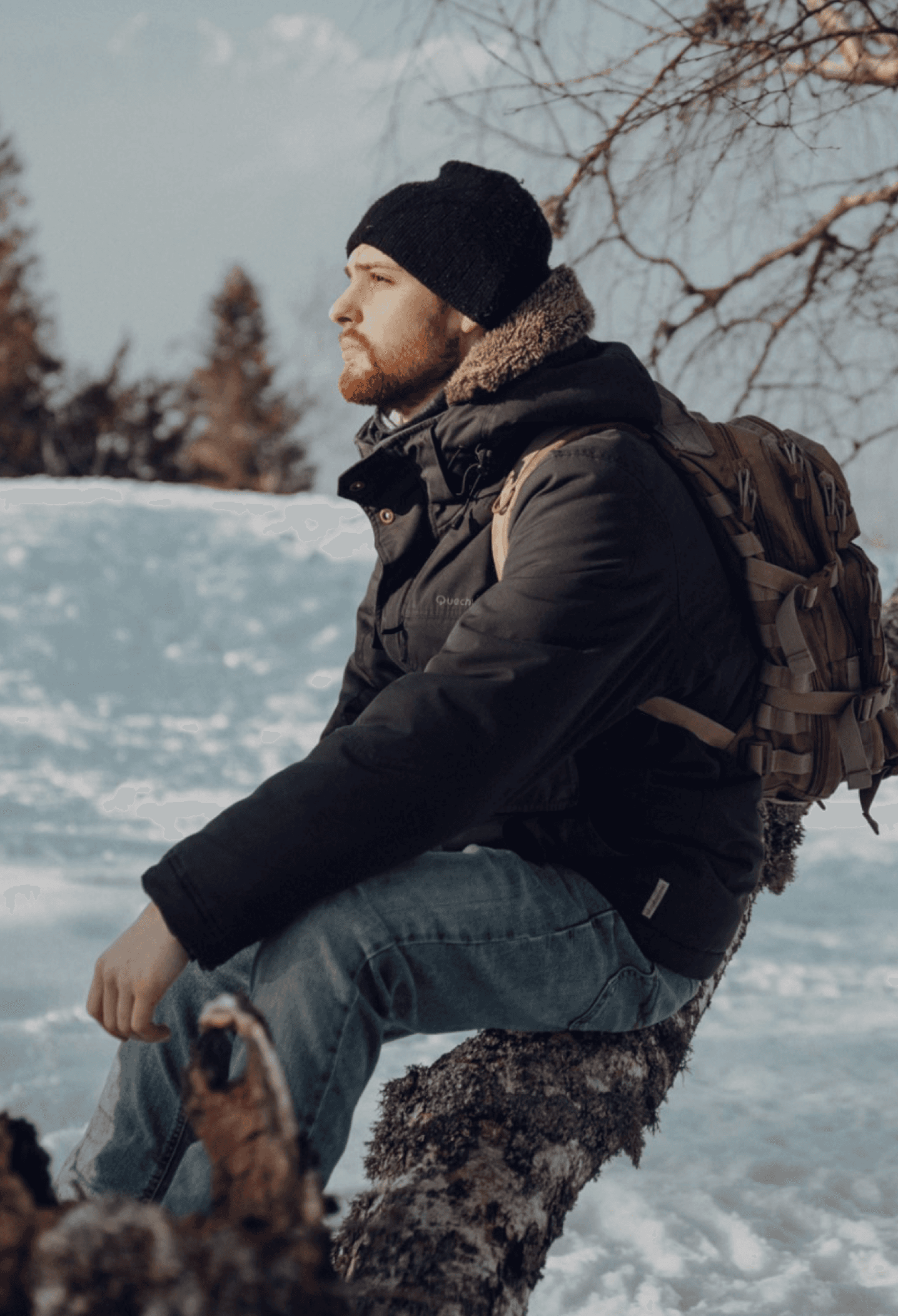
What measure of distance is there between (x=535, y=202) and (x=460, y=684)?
3.63ft

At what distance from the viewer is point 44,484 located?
1117 cm

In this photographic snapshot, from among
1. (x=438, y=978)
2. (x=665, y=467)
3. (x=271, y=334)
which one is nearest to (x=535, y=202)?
(x=665, y=467)

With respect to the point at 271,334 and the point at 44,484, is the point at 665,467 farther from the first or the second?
the point at 271,334

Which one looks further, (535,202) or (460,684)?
(535,202)

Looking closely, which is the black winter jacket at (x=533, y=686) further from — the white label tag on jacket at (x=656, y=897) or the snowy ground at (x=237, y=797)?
the snowy ground at (x=237, y=797)

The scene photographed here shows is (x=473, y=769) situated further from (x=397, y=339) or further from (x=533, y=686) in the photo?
(x=397, y=339)

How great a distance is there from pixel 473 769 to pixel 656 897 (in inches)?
18.8

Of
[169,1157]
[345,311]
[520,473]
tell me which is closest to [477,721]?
[520,473]

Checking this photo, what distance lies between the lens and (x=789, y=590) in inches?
70.1

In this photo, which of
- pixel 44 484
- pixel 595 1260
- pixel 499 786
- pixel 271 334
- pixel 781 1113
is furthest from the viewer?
pixel 271 334

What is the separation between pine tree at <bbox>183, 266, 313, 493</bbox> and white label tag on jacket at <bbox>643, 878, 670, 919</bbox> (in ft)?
78.7

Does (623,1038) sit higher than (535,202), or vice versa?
(535,202)

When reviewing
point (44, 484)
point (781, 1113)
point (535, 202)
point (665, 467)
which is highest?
point (535, 202)

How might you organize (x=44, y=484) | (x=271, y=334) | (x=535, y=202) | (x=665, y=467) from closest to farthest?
(x=665, y=467) < (x=535, y=202) < (x=44, y=484) < (x=271, y=334)
